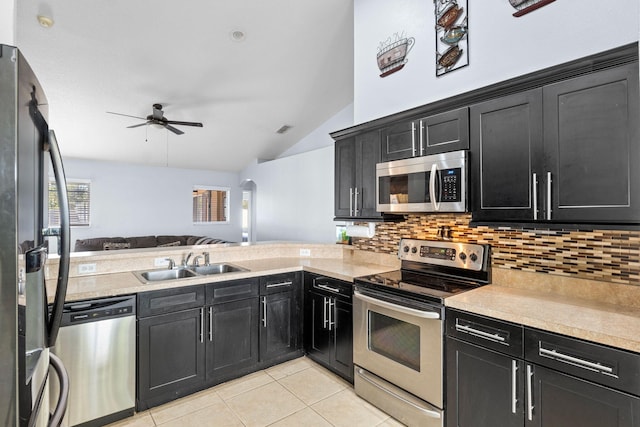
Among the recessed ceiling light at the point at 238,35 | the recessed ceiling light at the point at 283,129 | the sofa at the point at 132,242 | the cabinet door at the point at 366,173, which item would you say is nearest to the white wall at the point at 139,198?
the sofa at the point at 132,242

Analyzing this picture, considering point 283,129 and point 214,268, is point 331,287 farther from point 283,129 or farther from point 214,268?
point 283,129

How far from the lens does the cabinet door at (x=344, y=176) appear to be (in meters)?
2.99

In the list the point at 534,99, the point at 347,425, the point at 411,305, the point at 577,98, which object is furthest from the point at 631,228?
the point at 347,425

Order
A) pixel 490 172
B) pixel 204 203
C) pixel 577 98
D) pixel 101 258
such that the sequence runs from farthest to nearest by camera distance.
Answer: pixel 204 203 → pixel 101 258 → pixel 490 172 → pixel 577 98

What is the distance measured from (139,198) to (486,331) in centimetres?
730

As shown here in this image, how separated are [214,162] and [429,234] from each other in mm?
5971

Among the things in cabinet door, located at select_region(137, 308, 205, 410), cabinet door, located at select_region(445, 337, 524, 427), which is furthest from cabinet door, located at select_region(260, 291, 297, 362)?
cabinet door, located at select_region(445, 337, 524, 427)

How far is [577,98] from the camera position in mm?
1664

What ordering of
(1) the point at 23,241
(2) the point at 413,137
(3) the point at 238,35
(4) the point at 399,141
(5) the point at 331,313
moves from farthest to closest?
1. (3) the point at 238,35
2. (5) the point at 331,313
3. (4) the point at 399,141
4. (2) the point at 413,137
5. (1) the point at 23,241

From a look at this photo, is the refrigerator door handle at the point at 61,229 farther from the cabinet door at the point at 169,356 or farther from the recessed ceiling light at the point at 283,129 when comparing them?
the recessed ceiling light at the point at 283,129

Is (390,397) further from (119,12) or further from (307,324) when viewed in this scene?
(119,12)

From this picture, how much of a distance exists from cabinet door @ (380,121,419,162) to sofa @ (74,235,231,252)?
14.8ft

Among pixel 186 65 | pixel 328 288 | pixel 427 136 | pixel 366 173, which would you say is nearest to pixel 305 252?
pixel 328 288

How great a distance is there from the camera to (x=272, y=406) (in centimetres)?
237
